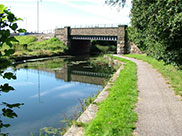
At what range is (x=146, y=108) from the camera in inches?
236

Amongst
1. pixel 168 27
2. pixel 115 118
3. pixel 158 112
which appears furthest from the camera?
pixel 168 27

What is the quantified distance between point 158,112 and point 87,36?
31450mm

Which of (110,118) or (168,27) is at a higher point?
(168,27)

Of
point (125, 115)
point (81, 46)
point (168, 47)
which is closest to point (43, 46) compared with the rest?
point (81, 46)

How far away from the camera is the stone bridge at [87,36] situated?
31789 mm

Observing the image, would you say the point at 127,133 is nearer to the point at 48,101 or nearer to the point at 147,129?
the point at 147,129

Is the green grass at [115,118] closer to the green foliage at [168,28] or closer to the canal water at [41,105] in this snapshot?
the canal water at [41,105]

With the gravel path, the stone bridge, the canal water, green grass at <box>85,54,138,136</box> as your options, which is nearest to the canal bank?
green grass at <box>85,54,138,136</box>

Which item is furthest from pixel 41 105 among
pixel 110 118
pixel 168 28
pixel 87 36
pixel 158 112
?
pixel 87 36

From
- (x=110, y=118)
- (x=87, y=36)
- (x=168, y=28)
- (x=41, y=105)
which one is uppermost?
(x=87, y=36)

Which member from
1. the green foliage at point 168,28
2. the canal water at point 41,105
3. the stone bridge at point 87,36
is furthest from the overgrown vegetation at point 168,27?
the stone bridge at point 87,36

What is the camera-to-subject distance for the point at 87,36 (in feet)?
119

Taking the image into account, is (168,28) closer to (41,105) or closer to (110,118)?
(110,118)

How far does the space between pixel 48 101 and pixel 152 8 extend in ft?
20.9
